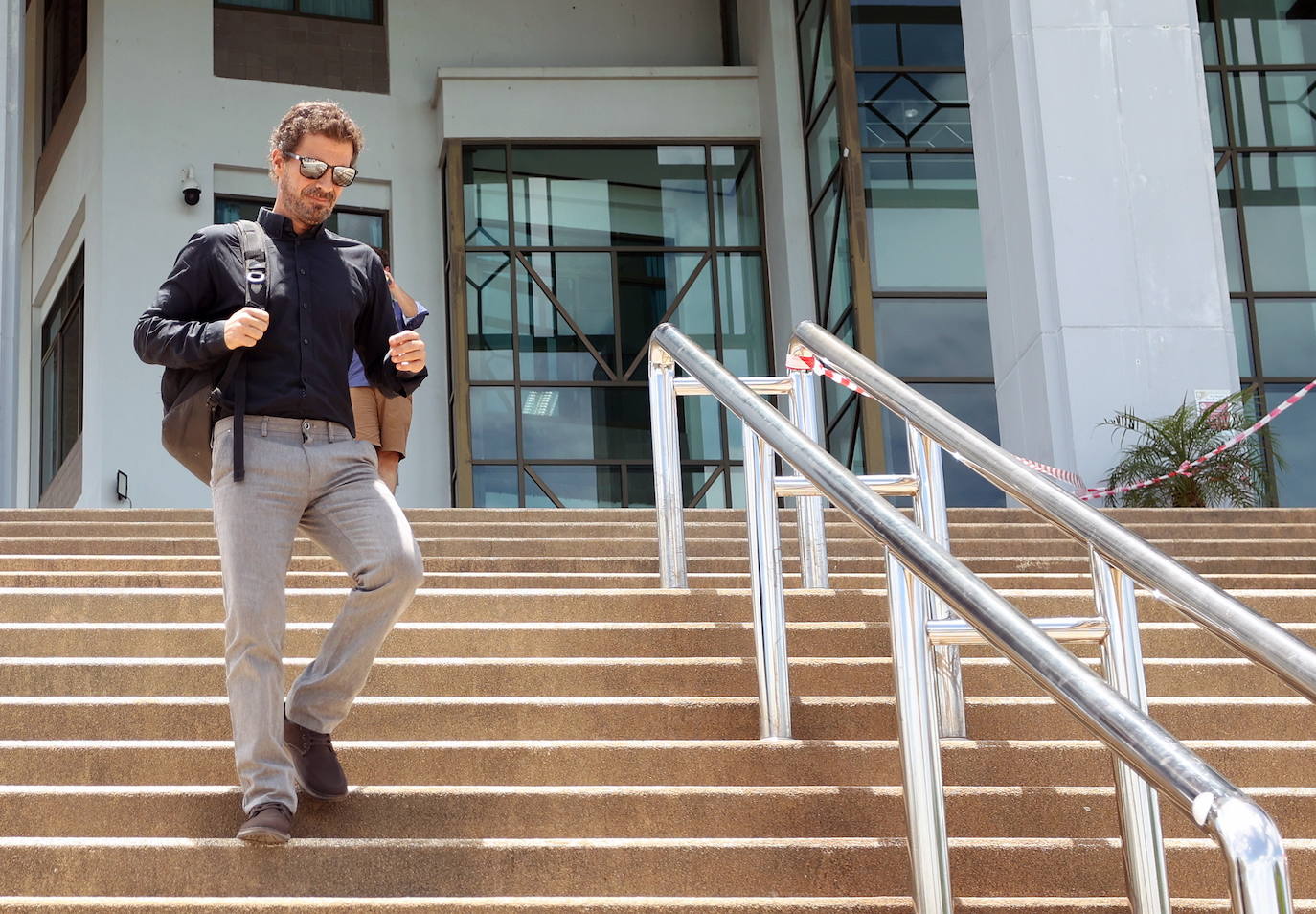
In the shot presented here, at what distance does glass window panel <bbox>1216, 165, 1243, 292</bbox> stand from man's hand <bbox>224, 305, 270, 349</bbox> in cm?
1100

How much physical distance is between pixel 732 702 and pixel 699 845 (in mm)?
846

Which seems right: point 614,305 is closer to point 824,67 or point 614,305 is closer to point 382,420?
point 824,67

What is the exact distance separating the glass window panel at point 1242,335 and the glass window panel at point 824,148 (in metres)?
3.40

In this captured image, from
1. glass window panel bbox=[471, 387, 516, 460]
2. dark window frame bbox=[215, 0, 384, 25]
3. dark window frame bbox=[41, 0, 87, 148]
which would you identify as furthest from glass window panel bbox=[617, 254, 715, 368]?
dark window frame bbox=[41, 0, 87, 148]

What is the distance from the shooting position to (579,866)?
12.4 ft

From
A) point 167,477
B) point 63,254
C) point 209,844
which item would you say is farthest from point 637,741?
point 63,254

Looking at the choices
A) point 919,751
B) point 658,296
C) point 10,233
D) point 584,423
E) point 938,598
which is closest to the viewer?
point 919,751

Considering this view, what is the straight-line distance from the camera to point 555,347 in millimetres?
15680

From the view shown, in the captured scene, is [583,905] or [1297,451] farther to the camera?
[1297,451]

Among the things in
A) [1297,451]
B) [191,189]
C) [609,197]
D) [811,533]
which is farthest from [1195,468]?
[191,189]

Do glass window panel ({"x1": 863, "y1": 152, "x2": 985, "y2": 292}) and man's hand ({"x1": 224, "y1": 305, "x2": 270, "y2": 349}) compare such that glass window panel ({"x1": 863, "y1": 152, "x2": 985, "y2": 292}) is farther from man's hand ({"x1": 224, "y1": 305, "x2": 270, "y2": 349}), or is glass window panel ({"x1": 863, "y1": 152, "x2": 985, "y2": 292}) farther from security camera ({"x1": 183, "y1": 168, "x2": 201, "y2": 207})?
man's hand ({"x1": 224, "y1": 305, "x2": 270, "y2": 349})

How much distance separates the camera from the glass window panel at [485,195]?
15820mm

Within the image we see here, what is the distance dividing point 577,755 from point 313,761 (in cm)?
73

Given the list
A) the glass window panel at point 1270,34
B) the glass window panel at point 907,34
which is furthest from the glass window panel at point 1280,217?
the glass window panel at point 907,34
